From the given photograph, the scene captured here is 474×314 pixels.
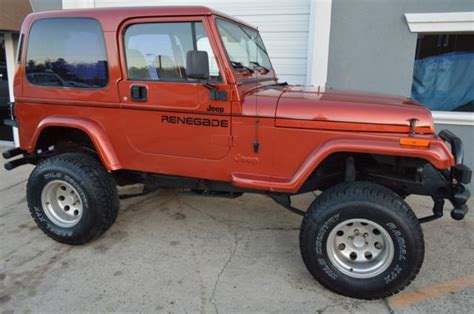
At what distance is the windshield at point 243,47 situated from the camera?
3215 millimetres

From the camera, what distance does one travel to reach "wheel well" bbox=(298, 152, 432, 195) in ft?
9.52

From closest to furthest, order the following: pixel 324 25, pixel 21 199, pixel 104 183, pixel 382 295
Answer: pixel 382 295 → pixel 104 183 → pixel 21 199 → pixel 324 25

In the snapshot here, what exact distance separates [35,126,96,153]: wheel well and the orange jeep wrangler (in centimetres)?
2

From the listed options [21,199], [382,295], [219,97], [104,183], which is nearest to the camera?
[382,295]

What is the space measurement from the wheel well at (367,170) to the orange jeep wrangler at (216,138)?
0.01m

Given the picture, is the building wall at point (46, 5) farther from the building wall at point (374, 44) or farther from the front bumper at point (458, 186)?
the front bumper at point (458, 186)

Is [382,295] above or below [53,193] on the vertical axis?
below

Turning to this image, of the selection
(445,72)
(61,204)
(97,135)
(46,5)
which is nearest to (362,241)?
(97,135)

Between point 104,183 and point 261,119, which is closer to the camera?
point 261,119

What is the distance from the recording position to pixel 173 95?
3115mm

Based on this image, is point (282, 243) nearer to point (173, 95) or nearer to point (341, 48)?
point (173, 95)

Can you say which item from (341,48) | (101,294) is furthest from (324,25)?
(101,294)

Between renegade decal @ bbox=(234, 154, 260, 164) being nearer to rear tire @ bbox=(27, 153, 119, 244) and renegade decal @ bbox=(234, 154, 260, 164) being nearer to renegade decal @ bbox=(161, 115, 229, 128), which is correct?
renegade decal @ bbox=(161, 115, 229, 128)

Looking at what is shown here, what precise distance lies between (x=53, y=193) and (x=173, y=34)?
6.55 feet
